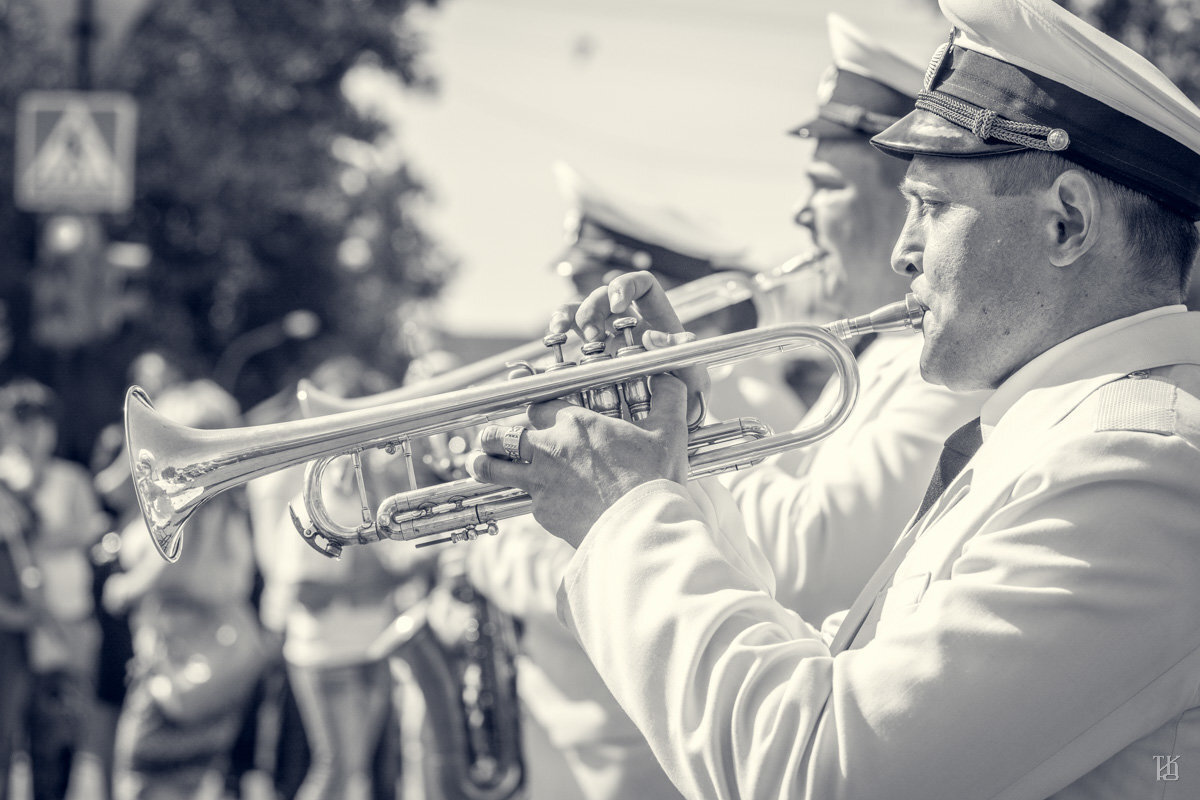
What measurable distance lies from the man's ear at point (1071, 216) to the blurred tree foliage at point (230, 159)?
16964mm

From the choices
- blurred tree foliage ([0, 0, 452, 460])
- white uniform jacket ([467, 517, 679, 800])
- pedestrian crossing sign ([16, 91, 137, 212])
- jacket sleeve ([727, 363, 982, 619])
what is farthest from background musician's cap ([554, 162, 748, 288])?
blurred tree foliage ([0, 0, 452, 460])

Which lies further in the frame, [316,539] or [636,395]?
[316,539]

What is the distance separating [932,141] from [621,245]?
8.65 feet

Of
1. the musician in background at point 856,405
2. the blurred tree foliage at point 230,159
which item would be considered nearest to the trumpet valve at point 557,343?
the musician in background at point 856,405

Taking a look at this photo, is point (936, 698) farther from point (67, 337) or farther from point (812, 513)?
point (67, 337)

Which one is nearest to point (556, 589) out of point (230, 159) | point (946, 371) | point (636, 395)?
point (636, 395)

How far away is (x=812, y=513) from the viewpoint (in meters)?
2.94

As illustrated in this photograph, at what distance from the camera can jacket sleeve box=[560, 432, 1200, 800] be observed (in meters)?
1.59

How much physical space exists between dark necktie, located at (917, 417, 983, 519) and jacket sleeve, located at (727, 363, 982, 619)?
81 centimetres

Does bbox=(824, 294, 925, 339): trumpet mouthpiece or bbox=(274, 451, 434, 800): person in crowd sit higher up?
bbox=(824, 294, 925, 339): trumpet mouthpiece

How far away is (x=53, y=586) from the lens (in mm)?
7504

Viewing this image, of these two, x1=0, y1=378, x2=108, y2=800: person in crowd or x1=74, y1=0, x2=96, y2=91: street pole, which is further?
x1=74, y1=0, x2=96, y2=91: street pole

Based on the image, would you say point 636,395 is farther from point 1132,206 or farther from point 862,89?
point 862,89

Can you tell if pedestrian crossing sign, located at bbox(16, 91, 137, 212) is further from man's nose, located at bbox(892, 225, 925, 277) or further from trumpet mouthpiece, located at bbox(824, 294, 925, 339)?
man's nose, located at bbox(892, 225, 925, 277)
